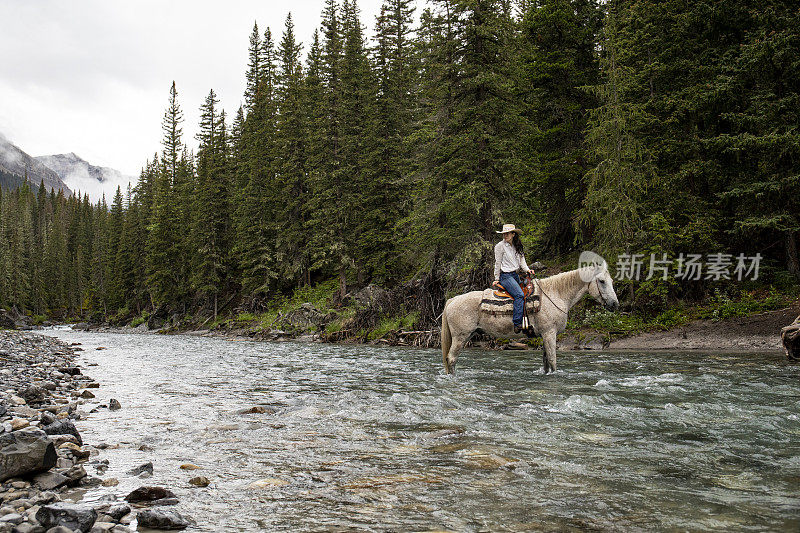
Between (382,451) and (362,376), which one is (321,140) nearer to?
(362,376)

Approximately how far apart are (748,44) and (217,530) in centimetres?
2543

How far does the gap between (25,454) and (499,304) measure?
9.66 m

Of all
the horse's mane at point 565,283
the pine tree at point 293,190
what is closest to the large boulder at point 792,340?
the horse's mane at point 565,283

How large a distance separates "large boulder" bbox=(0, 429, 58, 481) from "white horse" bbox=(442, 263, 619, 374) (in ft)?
A: 29.4

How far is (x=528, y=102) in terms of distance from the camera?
28.2m

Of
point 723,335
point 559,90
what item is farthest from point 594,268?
point 559,90

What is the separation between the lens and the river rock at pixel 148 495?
407 cm

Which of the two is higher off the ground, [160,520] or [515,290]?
[515,290]

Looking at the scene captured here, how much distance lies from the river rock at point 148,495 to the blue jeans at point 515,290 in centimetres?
898

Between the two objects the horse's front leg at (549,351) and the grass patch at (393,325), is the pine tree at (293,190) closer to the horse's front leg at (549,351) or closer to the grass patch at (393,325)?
the grass patch at (393,325)

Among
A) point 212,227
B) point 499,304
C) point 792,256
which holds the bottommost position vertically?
point 499,304

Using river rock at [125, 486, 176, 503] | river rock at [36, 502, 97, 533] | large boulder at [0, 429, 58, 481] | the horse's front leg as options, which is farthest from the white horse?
river rock at [36, 502, 97, 533]

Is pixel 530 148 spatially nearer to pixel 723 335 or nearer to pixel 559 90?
pixel 559 90

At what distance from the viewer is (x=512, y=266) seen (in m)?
11.8
